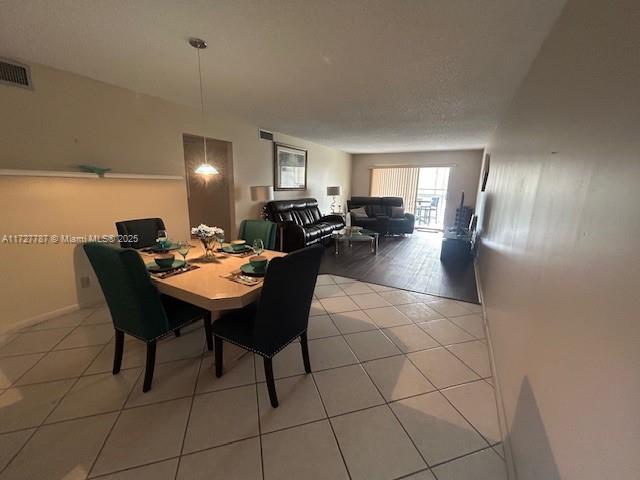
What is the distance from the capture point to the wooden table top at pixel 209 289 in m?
1.37

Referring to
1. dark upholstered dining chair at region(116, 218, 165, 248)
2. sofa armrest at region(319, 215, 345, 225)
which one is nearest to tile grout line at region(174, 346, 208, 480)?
dark upholstered dining chair at region(116, 218, 165, 248)

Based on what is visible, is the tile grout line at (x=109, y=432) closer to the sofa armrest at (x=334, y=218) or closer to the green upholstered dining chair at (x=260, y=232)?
the green upholstered dining chair at (x=260, y=232)

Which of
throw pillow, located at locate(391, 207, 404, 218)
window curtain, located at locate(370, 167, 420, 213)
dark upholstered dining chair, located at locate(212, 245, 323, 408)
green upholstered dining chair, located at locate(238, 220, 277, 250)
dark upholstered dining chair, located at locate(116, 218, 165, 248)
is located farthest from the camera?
window curtain, located at locate(370, 167, 420, 213)

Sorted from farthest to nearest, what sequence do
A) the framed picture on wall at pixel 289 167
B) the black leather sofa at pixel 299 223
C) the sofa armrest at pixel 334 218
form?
the sofa armrest at pixel 334 218
the framed picture on wall at pixel 289 167
the black leather sofa at pixel 299 223

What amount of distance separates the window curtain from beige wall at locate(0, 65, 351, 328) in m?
6.12

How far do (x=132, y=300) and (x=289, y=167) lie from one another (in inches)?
173

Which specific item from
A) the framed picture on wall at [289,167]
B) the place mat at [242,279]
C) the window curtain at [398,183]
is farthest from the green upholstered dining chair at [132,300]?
the window curtain at [398,183]

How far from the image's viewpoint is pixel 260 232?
2613mm

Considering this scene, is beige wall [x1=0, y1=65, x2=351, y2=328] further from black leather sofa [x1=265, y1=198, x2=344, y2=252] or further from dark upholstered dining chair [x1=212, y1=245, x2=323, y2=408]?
dark upholstered dining chair [x1=212, y1=245, x2=323, y2=408]

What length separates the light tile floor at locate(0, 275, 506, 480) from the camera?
48.7 inches

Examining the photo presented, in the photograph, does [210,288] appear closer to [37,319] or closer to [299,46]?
[299,46]

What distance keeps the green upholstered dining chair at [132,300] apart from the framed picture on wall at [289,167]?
12.4ft

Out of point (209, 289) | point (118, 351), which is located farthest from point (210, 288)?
point (118, 351)

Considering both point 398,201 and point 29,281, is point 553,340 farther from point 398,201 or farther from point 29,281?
point 398,201
